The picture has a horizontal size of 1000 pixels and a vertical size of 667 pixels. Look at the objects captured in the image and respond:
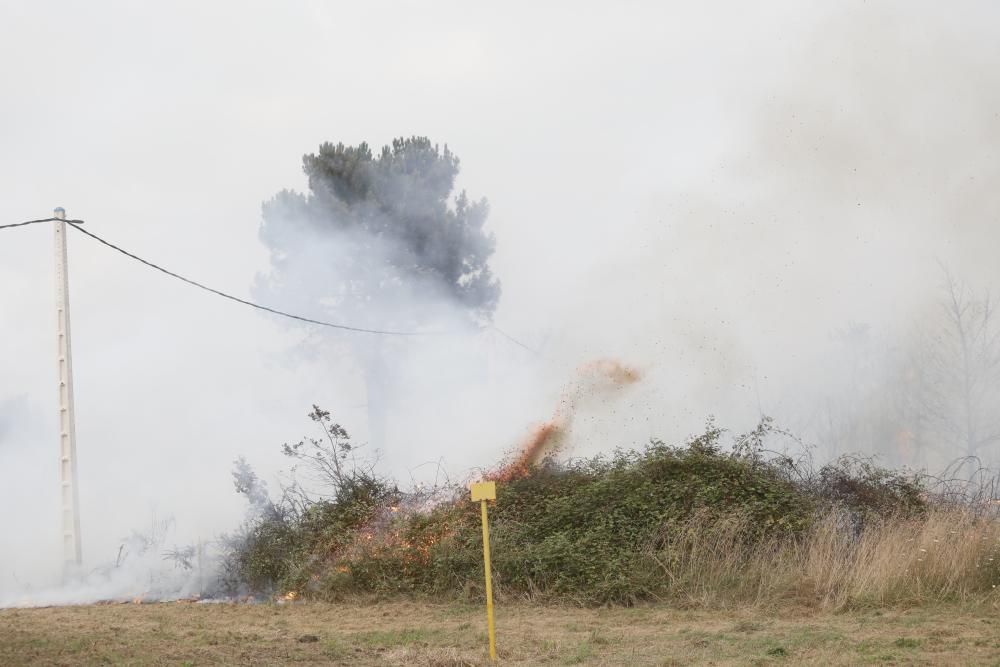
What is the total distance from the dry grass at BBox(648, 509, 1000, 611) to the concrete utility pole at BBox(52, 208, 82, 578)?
12158 mm

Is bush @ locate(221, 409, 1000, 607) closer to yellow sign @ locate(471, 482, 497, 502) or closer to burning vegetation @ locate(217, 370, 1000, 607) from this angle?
burning vegetation @ locate(217, 370, 1000, 607)

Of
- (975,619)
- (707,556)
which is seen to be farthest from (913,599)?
(707,556)

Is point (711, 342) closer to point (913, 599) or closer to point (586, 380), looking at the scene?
point (586, 380)

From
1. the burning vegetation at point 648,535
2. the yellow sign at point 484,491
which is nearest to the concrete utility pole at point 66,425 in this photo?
the burning vegetation at point 648,535

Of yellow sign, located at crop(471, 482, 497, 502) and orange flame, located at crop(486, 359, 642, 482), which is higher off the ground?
orange flame, located at crop(486, 359, 642, 482)

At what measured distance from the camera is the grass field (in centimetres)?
1103

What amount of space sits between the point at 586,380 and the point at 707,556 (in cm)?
966

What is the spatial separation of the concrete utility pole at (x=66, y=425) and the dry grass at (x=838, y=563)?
12.2 meters

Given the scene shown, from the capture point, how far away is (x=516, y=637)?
12.8m

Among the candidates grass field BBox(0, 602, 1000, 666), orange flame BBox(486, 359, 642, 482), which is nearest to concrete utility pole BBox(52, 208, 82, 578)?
grass field BBox(0, 602, 1000, 666)

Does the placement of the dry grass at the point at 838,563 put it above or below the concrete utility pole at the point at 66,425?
below

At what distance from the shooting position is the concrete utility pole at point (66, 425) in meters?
21.0

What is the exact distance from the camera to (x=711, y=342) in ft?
89.8

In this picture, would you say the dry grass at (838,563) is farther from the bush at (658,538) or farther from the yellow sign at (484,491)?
the yellow sign at (484,491)
